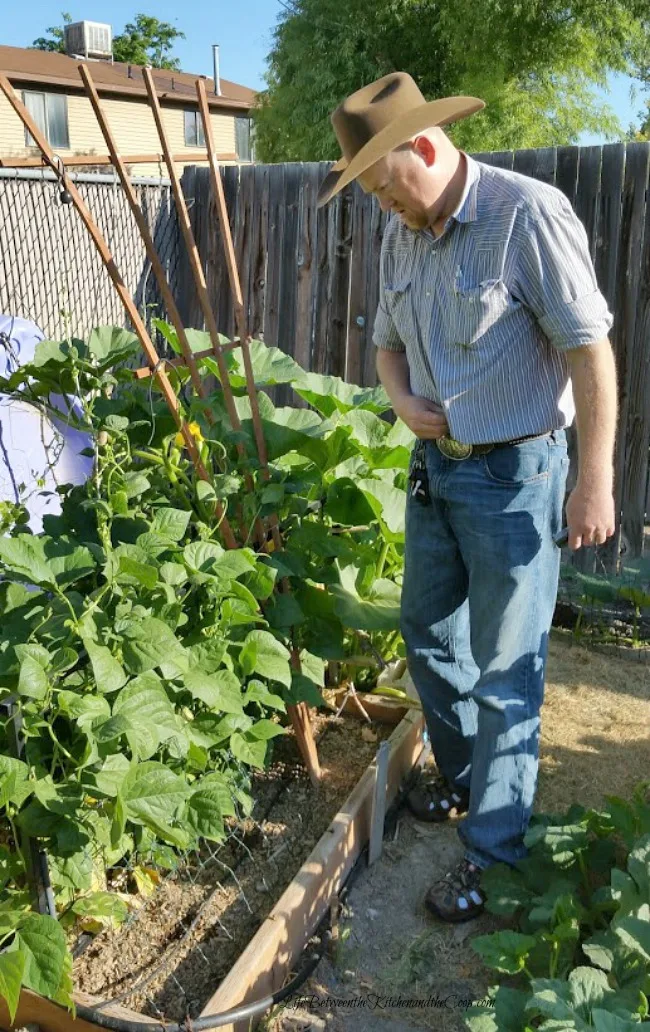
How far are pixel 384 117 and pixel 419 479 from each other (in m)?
0.86

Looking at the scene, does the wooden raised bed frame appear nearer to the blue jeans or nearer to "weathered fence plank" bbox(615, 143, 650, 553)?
the blue jeans

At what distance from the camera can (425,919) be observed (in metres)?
2.41

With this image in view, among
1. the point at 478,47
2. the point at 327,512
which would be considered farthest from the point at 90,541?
the point at 478,47

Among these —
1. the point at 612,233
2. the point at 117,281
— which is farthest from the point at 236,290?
the point at 612,233

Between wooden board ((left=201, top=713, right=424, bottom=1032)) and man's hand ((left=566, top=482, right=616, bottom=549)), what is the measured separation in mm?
968

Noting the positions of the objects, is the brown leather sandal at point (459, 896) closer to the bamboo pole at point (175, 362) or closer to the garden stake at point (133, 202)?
the garden stake at point (133, 202)

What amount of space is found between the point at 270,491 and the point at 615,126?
24.1 metres

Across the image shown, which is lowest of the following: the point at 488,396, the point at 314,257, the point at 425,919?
the point at 425,919

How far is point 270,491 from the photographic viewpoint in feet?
7.68

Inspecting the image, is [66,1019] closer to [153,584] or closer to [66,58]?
[153,584]

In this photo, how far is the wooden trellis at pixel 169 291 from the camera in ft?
6.59

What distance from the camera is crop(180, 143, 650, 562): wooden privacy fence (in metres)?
4.17

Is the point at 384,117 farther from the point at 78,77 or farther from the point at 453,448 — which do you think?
the point at 78,77

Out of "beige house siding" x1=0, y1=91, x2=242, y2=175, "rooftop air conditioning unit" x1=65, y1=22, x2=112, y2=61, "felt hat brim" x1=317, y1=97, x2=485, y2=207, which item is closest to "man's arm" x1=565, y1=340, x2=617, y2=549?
"felt hat brim" x1=317, y1=97, x2=485, y2=207
